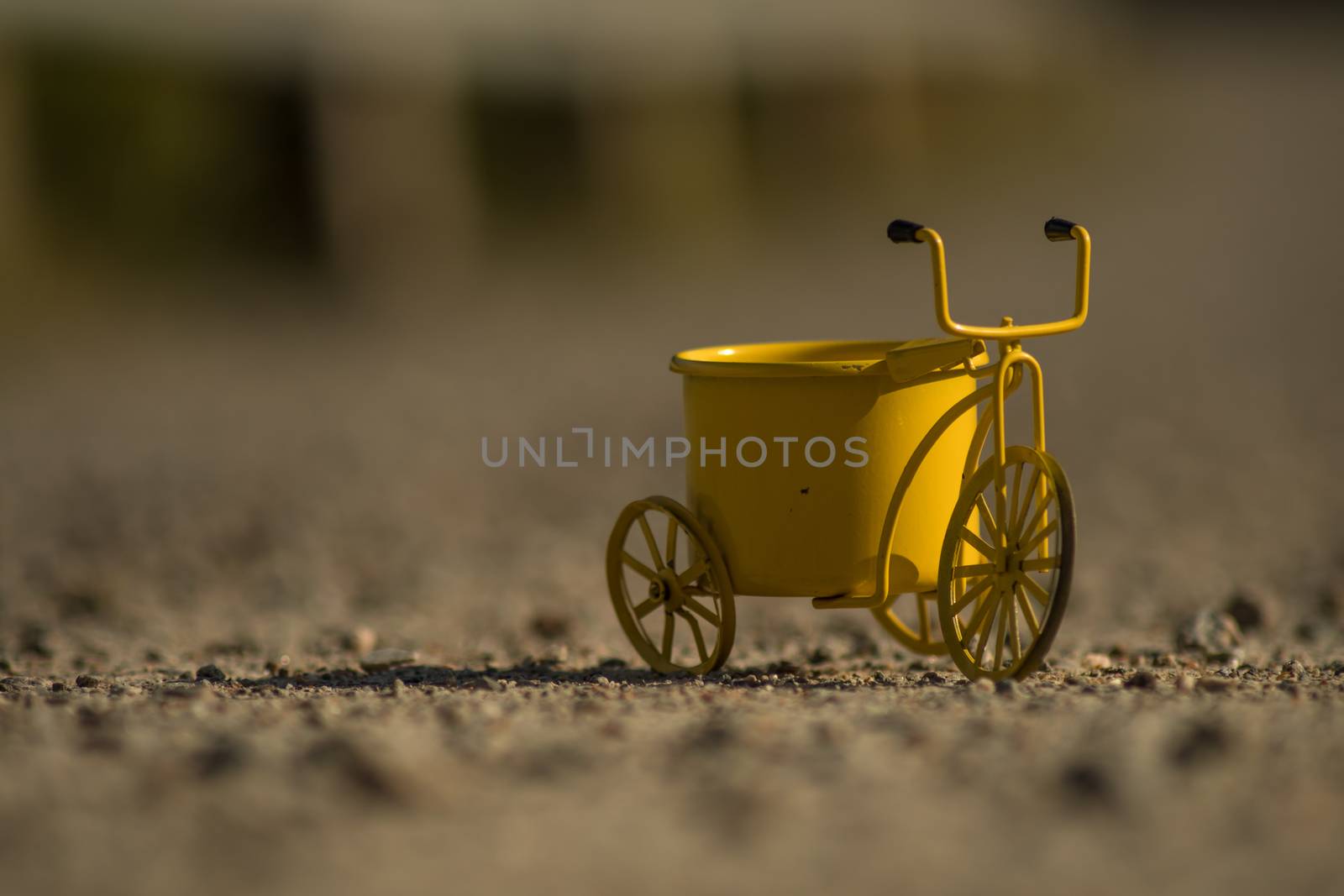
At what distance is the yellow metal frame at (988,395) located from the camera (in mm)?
3951

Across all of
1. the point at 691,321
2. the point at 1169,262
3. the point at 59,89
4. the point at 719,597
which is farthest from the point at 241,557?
the point at 1169,262

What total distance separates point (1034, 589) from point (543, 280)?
14.6 meters

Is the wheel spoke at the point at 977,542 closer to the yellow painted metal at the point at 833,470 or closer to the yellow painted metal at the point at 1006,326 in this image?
→ the yellow painted metal at the point at 833,470

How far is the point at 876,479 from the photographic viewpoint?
421 cm

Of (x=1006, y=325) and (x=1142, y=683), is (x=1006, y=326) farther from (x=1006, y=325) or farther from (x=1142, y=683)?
(x=1142, y=683)

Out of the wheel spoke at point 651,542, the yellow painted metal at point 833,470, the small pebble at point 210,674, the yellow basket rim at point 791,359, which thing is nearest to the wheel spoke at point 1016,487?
the yellow painted metal at point 833,470

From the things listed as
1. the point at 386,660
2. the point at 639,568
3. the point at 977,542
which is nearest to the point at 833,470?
the point at 977,542

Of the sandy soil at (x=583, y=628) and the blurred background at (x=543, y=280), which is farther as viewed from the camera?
the blurred background at (x=543, y=280)

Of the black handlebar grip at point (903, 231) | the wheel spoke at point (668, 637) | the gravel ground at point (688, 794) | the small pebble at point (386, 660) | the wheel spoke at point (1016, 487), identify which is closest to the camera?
the gravel ground at point (688, 794)

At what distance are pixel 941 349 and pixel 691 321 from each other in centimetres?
1193

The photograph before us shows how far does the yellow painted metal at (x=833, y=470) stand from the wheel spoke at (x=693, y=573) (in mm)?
141

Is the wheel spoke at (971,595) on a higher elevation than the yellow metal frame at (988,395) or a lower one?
lower

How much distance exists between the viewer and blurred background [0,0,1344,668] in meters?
7.19

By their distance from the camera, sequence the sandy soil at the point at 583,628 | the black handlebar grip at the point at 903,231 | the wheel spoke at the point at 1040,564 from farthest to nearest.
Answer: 1. the black handlebar grip at the point at 903,231
2. the wheel spoke at the point at 1040,564
3. the sandy soil at the point at 583,628
